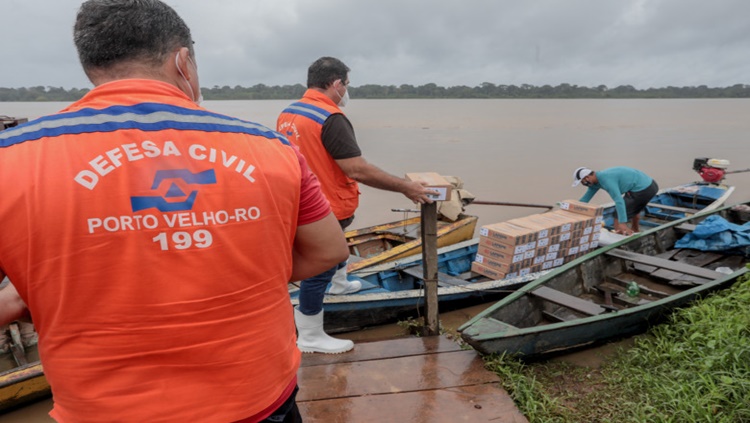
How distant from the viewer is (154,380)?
1.08 metres

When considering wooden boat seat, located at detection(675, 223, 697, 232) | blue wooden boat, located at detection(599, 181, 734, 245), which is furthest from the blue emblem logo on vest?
blue wooden boat, located at detection(599, 181, 734, 245)

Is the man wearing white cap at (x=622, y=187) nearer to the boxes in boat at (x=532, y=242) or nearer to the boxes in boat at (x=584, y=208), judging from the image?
the boxes in boat at (x=584, y=208)

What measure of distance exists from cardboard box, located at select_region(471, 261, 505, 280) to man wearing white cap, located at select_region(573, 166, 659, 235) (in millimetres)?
2196

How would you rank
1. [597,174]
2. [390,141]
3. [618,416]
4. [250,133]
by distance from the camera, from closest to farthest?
[250,133] → [618,416] → [597,174] → [390,141]

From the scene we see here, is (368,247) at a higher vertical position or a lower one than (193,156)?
lower

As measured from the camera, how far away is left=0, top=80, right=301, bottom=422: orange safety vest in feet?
3.13

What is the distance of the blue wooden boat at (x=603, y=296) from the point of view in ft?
11.5

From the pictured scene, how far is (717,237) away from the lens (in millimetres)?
5789

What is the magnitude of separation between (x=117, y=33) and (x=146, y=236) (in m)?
0.49

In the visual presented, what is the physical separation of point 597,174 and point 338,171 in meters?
4.95

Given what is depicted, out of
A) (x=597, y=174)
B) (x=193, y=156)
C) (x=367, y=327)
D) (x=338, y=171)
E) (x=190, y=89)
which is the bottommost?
(x=367, y=327)

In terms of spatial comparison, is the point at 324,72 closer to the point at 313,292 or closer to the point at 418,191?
the point at 418,191

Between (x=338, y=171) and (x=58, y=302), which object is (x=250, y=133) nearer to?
(x=58, y=302)

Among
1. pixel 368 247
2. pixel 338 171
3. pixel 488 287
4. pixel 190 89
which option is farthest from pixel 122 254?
pixel 368 247
